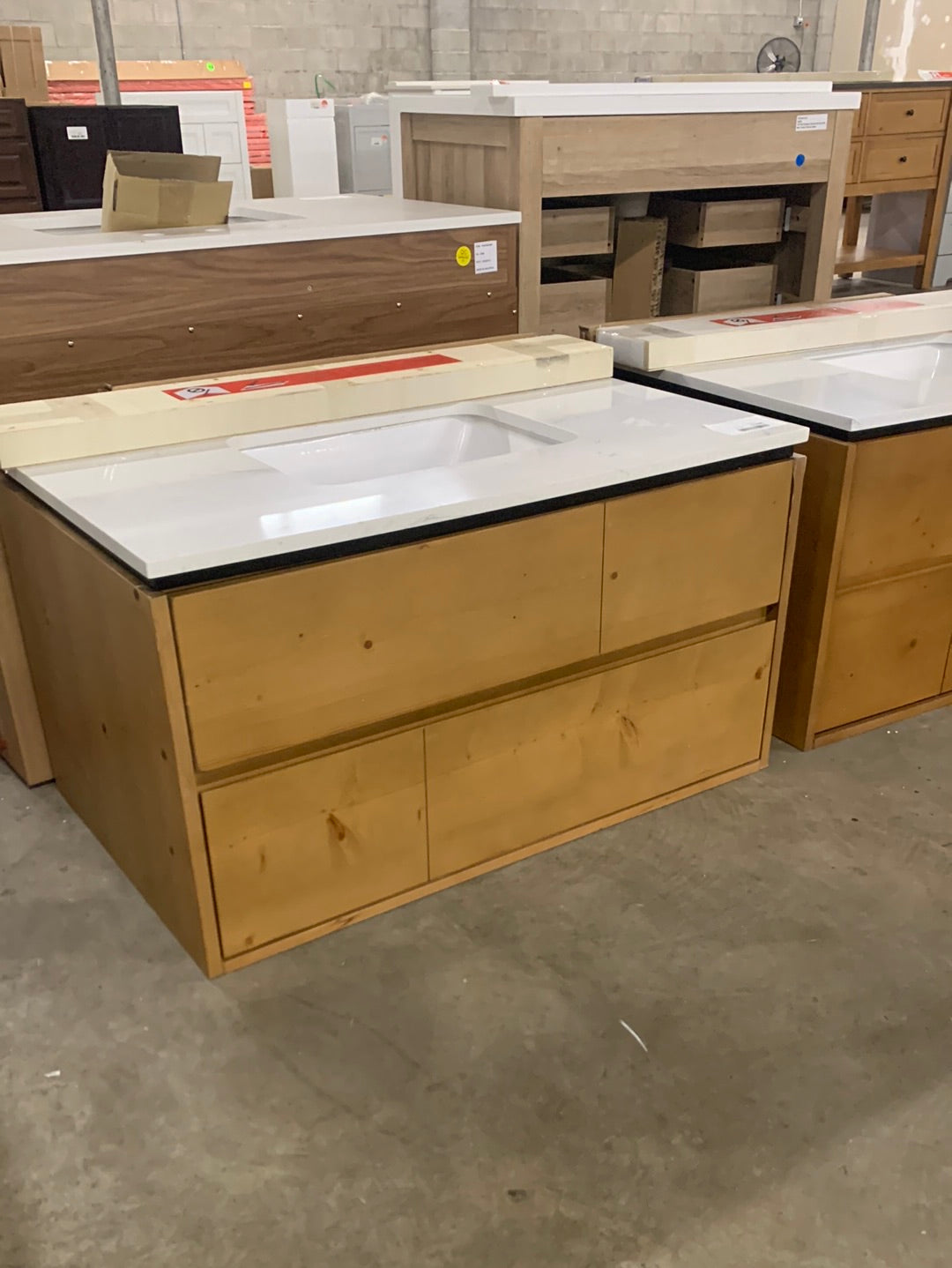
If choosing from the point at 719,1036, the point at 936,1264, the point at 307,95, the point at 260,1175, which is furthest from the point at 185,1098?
the point at 307,95

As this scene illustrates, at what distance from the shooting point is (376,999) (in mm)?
1484

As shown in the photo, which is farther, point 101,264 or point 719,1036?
point 101,264

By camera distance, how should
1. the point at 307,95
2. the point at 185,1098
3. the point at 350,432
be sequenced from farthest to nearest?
the point at 307,95
the point at 350,432
the point at 185,1098

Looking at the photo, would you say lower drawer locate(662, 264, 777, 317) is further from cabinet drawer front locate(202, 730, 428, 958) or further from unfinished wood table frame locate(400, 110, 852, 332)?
cabinet drawer front locate(202, 730, 428, 958)

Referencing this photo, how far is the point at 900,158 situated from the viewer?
4758 mm

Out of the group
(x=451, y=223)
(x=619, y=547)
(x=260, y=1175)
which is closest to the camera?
(x=260, y=1175)

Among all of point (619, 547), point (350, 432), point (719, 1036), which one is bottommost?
point (719, 1036)

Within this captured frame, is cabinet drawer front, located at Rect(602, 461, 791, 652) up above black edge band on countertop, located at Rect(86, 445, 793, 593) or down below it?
below

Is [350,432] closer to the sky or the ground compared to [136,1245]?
Answer: closer to the sky

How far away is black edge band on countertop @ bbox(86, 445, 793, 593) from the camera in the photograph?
1.30 m

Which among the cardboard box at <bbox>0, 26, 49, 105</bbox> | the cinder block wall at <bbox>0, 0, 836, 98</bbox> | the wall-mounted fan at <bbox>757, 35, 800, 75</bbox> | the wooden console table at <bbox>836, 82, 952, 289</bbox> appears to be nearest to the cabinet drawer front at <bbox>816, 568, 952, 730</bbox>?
the wooden console table at <bbox>836, 82, 952, 289</bbox>

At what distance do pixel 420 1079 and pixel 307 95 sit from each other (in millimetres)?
6465

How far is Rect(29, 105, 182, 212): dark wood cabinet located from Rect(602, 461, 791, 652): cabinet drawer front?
3.30m

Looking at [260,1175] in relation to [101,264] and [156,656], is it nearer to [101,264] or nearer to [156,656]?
[156,656]
